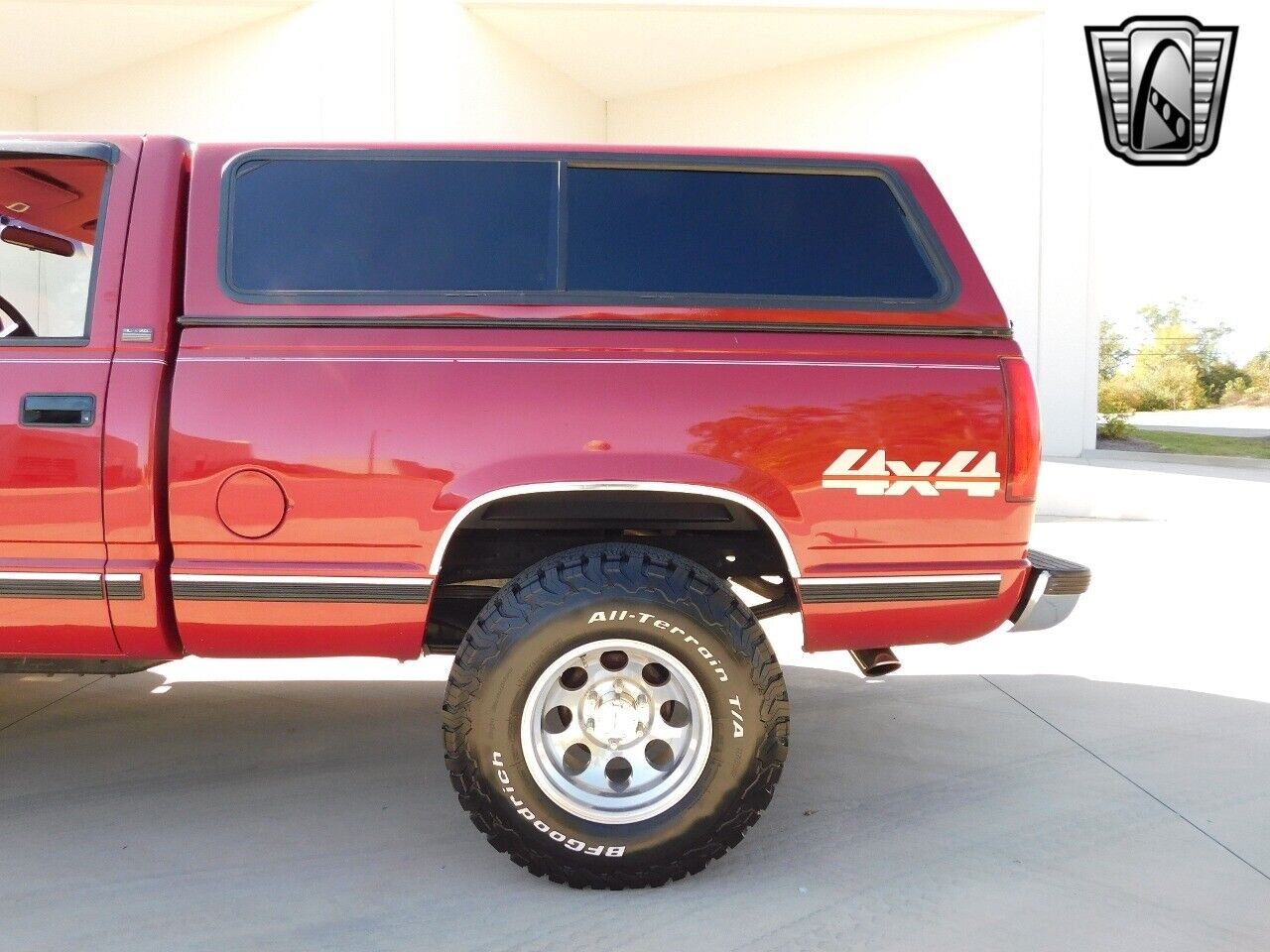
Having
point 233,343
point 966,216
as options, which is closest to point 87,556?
point 233,343

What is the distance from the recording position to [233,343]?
107 inches

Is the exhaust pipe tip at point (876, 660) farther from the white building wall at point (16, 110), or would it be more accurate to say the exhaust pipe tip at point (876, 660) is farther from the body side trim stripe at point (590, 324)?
the white building wall at point (16, 110)

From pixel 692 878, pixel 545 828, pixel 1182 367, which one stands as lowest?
pixel 692 878

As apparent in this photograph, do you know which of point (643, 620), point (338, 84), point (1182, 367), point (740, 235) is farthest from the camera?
point (1182, 367)

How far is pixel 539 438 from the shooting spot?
8.75ft

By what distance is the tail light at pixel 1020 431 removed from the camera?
277 centimetres

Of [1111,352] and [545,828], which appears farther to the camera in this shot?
[1111,352]

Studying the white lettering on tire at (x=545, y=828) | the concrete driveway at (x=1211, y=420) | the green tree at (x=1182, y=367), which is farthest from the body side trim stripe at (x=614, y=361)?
the green tree at (x=1182, y=367)

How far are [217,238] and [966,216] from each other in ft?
42.8

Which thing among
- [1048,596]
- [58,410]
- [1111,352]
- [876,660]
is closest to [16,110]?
[58,410]

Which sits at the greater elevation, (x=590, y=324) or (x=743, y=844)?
(x=590, y=324)

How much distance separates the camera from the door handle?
8.84ft
